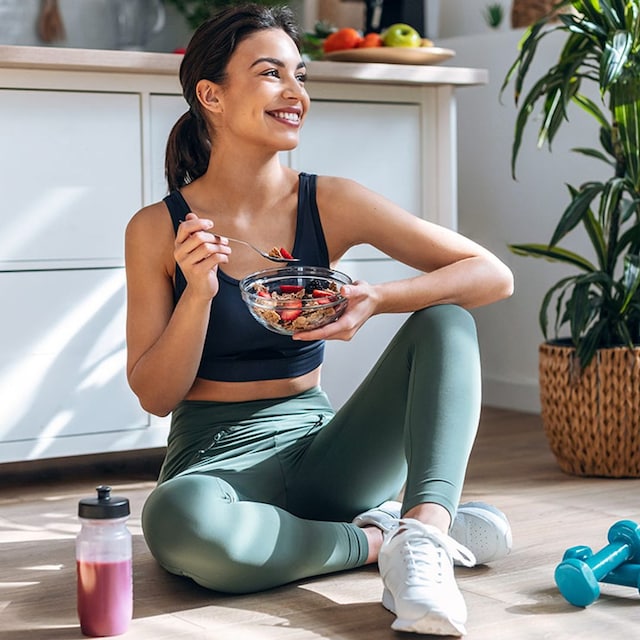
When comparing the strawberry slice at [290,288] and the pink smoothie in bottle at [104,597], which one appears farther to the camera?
the strawberry slice at [290,288]

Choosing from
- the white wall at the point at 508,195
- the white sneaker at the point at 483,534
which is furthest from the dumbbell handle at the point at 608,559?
the white wall at the point at 508,195

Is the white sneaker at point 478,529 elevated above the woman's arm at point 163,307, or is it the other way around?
the woman's arm at point 163,307

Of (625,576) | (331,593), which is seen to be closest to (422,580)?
(331,593)

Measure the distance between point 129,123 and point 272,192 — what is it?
81 centimetres

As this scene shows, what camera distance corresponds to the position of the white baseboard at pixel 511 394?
3602 mm

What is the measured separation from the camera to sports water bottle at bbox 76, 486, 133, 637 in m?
1.44

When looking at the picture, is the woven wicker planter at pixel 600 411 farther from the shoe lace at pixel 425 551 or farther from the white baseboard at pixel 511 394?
the shoe lace at pixel 425 551

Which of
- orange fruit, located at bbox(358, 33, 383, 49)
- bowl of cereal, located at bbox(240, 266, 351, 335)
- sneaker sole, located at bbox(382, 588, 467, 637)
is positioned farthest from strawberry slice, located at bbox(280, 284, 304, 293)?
orange fruit, located at bbox(358, 33, 383, 49)

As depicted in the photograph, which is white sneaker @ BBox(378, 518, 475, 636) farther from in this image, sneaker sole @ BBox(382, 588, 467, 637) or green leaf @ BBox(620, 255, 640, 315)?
green leaf @ BBox(620, 255, 640, 315)

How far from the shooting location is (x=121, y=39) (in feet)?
12.1

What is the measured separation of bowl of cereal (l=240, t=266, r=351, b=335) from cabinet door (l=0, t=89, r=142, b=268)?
3.17ft

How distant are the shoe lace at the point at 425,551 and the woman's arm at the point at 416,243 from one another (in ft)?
1.37

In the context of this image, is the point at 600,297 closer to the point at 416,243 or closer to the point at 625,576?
the point at 416,243

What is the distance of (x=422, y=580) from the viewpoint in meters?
1.49
